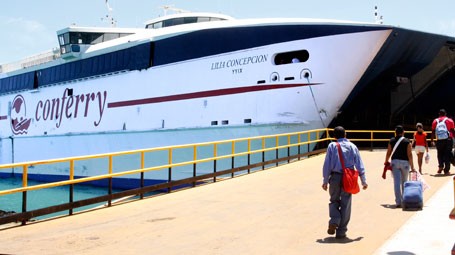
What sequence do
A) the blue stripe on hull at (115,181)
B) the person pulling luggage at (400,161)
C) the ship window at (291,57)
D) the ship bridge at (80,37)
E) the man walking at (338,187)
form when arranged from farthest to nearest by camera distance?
the ship bridge at (80,37) < the blue stripe on hull at (115,181) < the ship window at (291,57) < the person pulling luggage at (400,161) < the man walking at (338,187)

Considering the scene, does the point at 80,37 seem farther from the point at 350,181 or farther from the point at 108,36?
the point at 350,181

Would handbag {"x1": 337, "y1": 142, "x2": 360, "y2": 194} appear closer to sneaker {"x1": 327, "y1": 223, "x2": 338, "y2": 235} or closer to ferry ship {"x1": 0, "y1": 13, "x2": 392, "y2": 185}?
sneaker {"x1": 327, "y1": 223, "x2": 338, "y2": 235}

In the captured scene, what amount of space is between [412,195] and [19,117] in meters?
33.8

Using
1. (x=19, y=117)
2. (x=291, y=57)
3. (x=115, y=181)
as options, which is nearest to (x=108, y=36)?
(x=19, y=117)

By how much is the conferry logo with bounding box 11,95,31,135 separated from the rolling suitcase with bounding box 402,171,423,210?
3173cm

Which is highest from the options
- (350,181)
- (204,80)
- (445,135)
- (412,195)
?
(204,80)

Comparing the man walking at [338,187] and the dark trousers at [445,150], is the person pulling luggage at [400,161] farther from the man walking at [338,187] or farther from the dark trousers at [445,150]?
the dark trousers at [445,150]

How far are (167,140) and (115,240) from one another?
15571 mm

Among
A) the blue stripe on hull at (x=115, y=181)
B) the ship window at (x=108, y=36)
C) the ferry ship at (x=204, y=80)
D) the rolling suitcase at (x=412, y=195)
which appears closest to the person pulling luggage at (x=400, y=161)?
the rolling suitcase at (x=412, y=195)

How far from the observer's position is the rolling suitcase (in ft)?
27.2

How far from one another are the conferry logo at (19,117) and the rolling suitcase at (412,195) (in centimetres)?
3173

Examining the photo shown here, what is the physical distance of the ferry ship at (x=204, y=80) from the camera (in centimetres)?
1914

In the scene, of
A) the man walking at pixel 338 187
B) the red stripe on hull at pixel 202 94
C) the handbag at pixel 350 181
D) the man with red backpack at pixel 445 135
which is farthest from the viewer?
the red stripe on hull at pixel 202 94

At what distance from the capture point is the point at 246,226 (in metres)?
8.02
